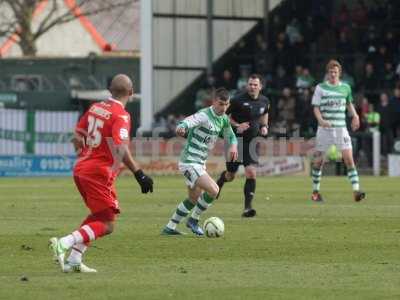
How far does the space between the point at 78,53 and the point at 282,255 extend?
6639 cm

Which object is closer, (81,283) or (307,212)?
(81,283)

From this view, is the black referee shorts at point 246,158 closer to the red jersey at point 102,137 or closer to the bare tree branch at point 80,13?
the red jersey at point 102,137

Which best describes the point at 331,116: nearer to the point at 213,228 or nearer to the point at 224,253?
the point at 213,228

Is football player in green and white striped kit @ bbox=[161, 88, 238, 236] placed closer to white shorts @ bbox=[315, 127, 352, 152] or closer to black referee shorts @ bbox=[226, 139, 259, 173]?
black referee shorts @ bbox=[226, 139, 259, 173]

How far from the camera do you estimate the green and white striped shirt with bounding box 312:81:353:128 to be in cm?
2266

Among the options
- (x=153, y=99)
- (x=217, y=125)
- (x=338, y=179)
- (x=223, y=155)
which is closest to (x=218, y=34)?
(x=153, y=99)

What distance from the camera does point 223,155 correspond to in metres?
35.0

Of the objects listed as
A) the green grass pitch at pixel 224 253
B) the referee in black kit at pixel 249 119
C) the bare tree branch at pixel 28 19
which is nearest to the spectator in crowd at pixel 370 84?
the green grass pitch at pixel 224 253

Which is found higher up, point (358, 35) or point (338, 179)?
point (358, 35)

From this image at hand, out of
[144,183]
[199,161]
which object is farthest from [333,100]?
[144,183]

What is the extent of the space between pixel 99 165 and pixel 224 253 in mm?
2249

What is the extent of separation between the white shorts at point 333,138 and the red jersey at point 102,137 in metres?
10.6

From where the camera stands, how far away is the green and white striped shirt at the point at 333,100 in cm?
2266

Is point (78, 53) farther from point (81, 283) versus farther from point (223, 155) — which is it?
point (81, 283)
